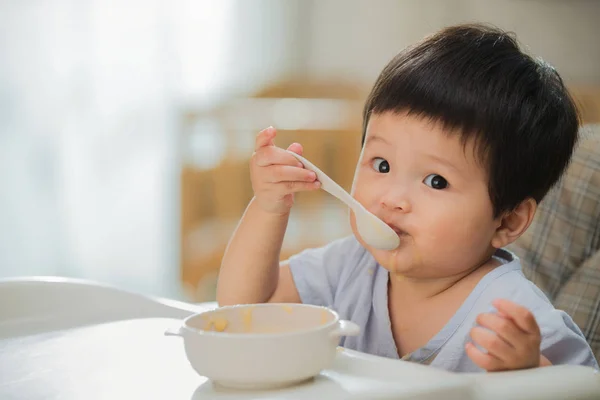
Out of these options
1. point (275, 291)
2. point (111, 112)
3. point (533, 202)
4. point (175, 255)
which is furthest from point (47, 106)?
point (533, 202)

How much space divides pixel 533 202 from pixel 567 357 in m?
0.23

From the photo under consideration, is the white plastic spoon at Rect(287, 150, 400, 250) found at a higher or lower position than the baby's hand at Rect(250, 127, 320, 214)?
lower

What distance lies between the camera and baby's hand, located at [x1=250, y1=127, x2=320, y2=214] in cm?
89

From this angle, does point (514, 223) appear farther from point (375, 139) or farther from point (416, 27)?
point (416, 27)

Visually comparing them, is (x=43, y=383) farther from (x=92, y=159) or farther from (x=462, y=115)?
(x=92, y=159)

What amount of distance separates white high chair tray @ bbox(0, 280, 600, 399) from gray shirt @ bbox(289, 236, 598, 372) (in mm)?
207

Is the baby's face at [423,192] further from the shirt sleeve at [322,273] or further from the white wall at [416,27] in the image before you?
the white wall at [416,27]

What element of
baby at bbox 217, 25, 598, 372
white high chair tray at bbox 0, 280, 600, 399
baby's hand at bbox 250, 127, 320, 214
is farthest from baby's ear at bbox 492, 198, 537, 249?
white high chair tray at bbox 0, 280, 600, 399

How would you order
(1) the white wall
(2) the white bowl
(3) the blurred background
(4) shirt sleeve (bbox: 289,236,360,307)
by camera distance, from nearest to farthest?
(2) the white bowl → (4) shirt sleeve (bbox: 289,236,360,307) → (3) the blurred background → (1) the white wall

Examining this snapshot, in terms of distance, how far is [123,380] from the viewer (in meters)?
0.70

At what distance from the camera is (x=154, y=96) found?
11.1ft

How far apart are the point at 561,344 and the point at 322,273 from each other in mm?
378

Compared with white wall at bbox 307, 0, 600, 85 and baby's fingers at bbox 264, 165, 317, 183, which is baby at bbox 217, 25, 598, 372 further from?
white wall at bbox 307, 0, 600, 85

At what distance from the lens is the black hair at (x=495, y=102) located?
906mm
